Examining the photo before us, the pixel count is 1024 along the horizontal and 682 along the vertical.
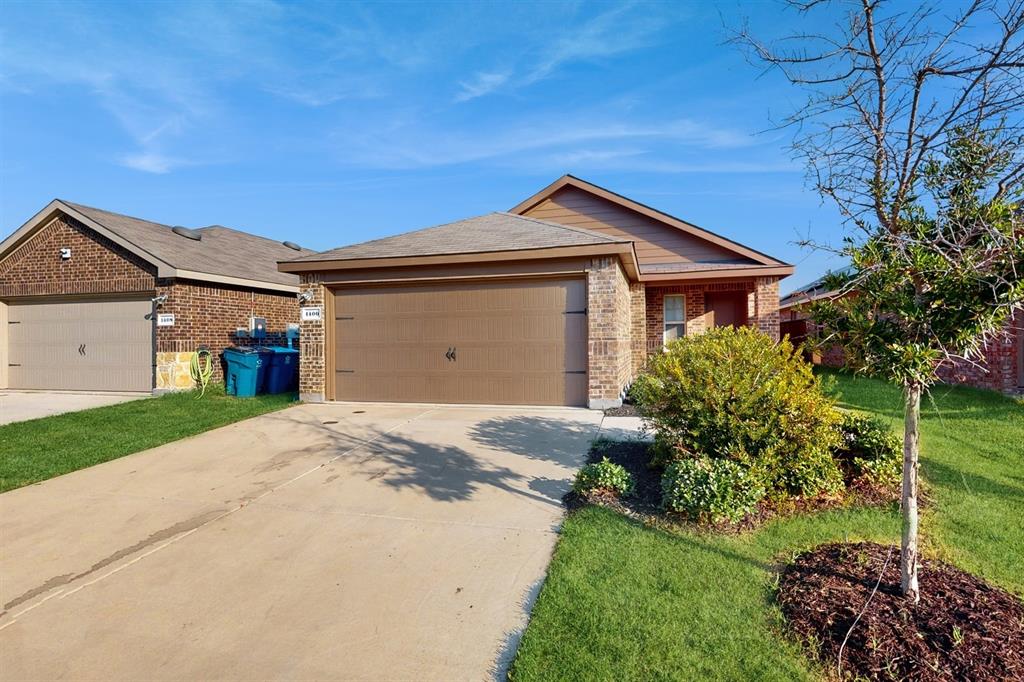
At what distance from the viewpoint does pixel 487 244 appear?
372 inches

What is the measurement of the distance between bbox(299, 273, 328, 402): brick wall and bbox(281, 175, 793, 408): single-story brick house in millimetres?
20

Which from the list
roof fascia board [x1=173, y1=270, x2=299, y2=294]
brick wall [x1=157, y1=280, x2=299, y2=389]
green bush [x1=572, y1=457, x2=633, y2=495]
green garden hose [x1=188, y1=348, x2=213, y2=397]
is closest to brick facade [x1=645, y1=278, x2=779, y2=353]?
green bush [x1=572, y1=457, x2=633, y2=495]

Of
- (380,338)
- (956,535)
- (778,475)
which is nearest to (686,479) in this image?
(778,475)

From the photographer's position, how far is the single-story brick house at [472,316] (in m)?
8.74

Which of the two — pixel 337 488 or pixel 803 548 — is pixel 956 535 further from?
pixel 337 488

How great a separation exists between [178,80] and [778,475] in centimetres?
1137

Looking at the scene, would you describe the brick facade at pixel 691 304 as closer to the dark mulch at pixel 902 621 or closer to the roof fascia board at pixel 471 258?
the roof fascia board at pixel 471 258

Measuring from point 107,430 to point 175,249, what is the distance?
678cm

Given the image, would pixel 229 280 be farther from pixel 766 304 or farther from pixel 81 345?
pixel 766 304

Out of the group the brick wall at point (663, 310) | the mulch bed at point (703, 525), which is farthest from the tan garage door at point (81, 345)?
the brick wall at point (663, 310)

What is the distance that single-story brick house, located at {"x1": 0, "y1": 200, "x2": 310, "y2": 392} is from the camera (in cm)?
1174

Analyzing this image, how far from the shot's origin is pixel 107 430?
768cm

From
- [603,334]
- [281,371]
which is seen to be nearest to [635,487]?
[603,334]

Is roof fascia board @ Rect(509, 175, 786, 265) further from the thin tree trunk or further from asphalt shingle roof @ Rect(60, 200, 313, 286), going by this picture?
the thin tree trunk
